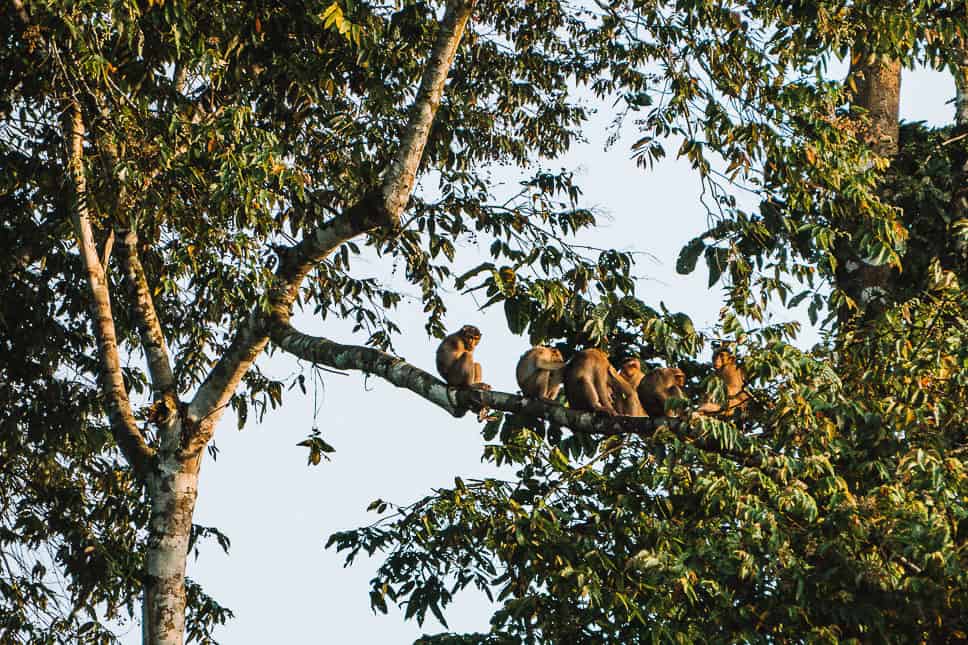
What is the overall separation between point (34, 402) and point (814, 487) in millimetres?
6218

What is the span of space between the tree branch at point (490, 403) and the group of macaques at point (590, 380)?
1.08 feet

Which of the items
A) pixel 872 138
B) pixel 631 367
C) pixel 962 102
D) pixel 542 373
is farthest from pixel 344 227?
pixel 962 102

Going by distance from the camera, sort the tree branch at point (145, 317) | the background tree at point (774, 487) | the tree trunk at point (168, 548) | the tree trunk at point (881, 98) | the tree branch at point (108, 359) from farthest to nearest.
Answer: the tree trunk at point (881, 98) < the tree branch at point (145, 317) < the tree branch at point (108, 359) < the tree trunk at point (168, 548) < the background tree at point (774, 487)

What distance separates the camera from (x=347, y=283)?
10.1 metres

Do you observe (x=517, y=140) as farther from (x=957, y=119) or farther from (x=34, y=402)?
(x=34, y=402)

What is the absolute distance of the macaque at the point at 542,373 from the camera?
22.7 ft

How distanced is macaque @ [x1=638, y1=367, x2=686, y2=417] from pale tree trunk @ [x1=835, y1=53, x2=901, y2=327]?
→ 5.77 feet

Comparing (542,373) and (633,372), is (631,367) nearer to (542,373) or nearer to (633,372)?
(633,372)

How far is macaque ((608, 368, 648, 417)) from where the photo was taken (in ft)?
22.2

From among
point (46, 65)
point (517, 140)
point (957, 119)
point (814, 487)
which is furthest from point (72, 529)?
Result: point (957, 119)

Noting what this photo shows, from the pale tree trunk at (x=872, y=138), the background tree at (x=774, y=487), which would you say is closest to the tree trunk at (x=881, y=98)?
the pale tree trunk at (x=872, y=138)

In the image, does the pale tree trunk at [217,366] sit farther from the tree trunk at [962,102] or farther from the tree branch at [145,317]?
the tree trunk at [962,102]

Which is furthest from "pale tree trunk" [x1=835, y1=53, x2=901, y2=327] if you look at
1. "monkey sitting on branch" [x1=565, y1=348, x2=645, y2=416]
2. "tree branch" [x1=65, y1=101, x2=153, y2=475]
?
"tree branch" [x1=65, y1=101, x2=153, y2=475]

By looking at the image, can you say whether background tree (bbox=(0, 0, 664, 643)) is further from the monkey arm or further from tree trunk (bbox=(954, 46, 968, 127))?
tree trunk (bbox=(954, 46, 968, 127))
